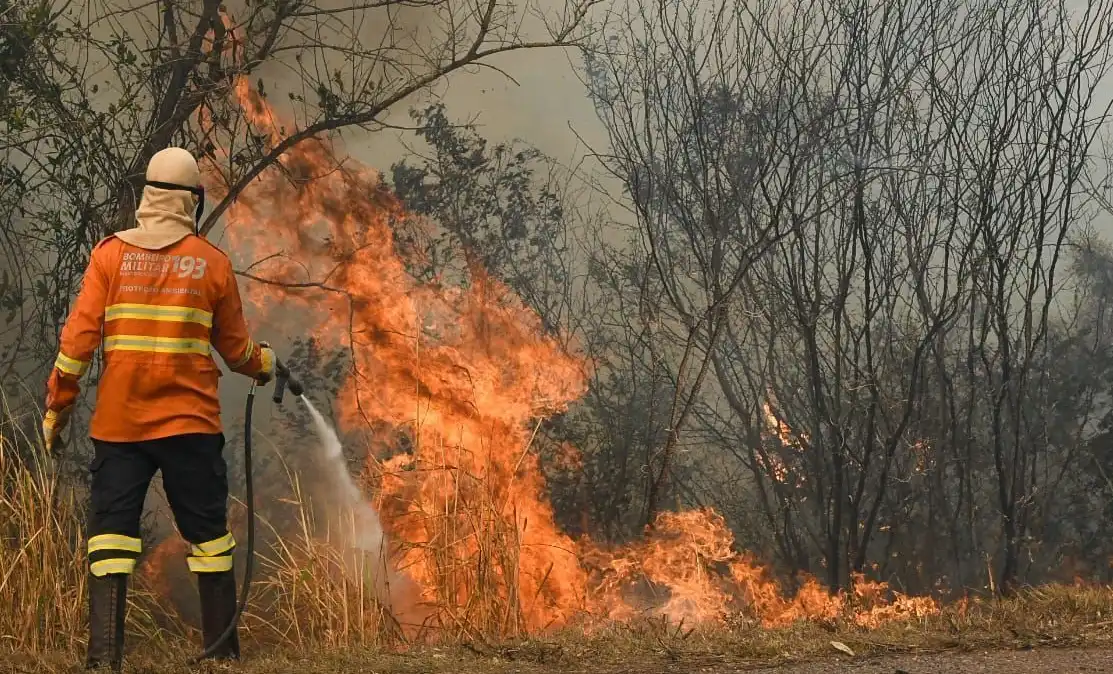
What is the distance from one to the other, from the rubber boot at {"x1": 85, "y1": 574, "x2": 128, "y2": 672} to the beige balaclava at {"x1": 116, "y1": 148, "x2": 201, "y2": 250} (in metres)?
1.36

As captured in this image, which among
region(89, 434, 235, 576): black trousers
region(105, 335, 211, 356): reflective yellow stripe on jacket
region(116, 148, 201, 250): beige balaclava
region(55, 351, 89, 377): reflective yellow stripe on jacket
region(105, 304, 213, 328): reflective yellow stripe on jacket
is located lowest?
region(89, 434, 235, 576): black trousers

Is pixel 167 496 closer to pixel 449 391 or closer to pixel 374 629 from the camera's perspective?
pixel 374 629

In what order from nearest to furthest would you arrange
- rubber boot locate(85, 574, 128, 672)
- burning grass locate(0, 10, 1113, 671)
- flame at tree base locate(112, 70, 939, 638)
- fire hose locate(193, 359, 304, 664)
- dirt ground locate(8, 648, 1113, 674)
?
rubber boot locate(85, 574, 128, 672), dirt ground locate(8, 648, 1113, 674), fire hose locate(193, 359, 304, 664), burning grass locate(0, 10, 1113, 671), flame at tree base locate(112, 70, 939, 638)

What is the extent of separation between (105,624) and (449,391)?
10.9 feet

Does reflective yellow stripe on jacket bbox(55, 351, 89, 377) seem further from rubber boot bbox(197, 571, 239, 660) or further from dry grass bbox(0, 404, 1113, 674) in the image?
dry grass bbox(0, 404, 1113, 674)

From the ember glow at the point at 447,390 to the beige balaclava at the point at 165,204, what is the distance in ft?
7.29

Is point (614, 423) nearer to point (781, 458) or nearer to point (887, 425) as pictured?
point (781, 458)

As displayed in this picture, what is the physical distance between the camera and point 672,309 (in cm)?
821

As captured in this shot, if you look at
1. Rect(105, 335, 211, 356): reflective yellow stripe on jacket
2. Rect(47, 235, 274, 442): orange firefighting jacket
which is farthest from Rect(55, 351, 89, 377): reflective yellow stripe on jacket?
Rect(105, 335, 211, 356): reflective yellow stripe on jacket

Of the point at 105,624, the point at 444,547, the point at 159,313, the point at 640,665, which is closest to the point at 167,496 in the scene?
the point at 105,624

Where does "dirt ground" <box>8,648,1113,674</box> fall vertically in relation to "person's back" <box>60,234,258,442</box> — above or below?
below

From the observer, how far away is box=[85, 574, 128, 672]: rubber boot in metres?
3.64

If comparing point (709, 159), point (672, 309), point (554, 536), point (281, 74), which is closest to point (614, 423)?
point (672, 309)

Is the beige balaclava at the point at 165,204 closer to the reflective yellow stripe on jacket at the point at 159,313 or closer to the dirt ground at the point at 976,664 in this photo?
the reflective yellow stripe on jacket at the point at 159,313
